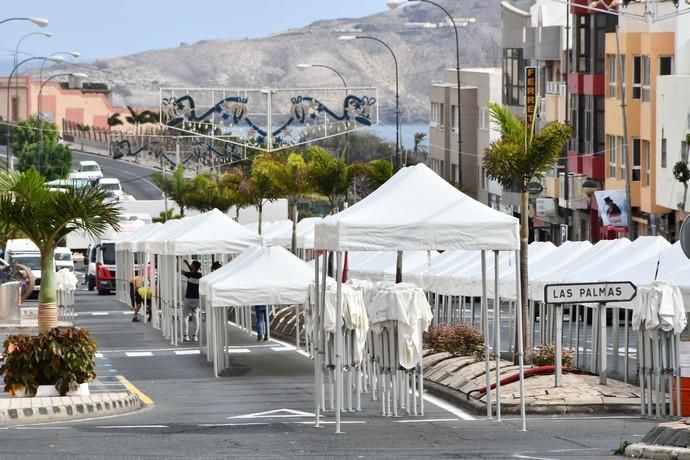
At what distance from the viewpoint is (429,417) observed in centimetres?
2184

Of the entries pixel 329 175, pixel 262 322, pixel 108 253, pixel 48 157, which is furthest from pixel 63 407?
pixel 48 157

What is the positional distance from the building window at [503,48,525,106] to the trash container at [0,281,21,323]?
4577 centimetres

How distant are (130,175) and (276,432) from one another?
141431mm

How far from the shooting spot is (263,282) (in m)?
30.8

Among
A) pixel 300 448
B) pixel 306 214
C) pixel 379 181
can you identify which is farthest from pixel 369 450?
pixel 306 214

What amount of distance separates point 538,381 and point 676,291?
2.86m

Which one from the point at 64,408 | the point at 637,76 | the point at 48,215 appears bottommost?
the point at 64,408

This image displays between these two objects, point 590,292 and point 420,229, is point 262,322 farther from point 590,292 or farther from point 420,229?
point 420,229

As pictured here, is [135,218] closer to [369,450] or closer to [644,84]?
[644,84]

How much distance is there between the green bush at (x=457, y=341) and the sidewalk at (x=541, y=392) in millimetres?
1845

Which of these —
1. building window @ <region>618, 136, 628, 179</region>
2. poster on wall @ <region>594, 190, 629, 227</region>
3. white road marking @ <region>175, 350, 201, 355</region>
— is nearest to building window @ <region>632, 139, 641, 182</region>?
building window @ <region>618, 136, 628, 179</region>

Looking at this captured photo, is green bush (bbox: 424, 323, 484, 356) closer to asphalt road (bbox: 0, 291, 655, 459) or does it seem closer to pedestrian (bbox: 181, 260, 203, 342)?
asphalt road (bbox: 0, 291, 655, 459)

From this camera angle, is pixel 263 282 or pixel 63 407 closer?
pixel 63 407

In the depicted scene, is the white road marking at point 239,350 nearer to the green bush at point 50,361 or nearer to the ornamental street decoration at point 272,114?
the green bush at point 50,361
